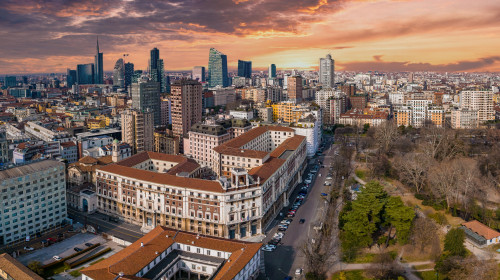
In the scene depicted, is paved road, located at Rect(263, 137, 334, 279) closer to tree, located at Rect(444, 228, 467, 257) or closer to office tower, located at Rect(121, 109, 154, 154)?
tree, located at Rect(444, 228, 467, 257)

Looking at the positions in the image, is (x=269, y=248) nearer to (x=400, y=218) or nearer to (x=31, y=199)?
(x=400, y=218)

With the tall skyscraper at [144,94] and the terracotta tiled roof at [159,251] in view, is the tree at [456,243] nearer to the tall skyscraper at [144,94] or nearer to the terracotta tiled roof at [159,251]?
the terracotta tiled roof at [159,251]

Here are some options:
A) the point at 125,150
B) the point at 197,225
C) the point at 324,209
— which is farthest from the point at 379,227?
the point at 125,150

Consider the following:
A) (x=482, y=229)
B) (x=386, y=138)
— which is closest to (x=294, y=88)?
(x=386, y=138)

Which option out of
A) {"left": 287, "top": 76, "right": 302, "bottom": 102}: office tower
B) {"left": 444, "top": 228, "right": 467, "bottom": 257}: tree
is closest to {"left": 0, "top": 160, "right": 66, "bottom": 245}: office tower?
{"left": 444, "top": 228, "right": 467, "bottom": 257}: tree

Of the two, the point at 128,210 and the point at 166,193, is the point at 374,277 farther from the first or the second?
the point at 128,210

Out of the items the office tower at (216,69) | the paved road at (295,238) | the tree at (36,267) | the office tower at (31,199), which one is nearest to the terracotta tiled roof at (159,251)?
the paved road at (295,238)

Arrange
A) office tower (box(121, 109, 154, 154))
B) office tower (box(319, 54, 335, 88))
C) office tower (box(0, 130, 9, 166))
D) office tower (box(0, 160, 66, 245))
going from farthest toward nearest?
office tower (box(319, 54, 335, 88))
office tower (box(121, 109, 154, 154))
office tower (box(0, 130, 9, 166))
office tower (box(0, 160, 66, 245))
